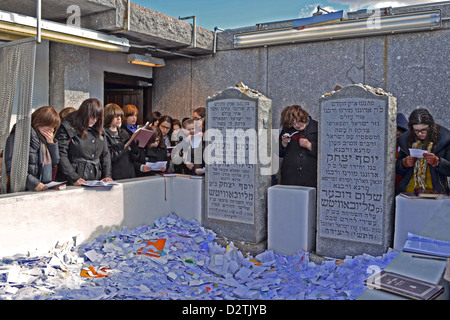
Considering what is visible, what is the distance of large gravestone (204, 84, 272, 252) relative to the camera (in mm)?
4895

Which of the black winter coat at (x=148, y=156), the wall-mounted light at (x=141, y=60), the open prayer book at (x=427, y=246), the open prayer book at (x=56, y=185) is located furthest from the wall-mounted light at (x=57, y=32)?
the open prayer book at (x=427, y=246)

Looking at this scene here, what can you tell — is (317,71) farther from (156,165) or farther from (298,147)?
(156,165)

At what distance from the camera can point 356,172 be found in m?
4.32

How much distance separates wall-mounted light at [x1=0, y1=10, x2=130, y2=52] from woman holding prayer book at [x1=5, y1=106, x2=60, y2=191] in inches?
63.8

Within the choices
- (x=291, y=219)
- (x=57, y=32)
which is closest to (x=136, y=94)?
(x=57, y=32)

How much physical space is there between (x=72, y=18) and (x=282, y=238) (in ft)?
15.4

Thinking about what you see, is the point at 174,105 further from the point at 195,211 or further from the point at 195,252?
the point at 195,252

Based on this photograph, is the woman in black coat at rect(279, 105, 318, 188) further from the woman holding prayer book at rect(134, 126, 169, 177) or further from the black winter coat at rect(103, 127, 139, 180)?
the black winter coat at rect(103, 127, 139, 180)

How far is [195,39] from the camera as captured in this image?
8172 mm

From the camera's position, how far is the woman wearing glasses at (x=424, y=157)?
13.9 feet

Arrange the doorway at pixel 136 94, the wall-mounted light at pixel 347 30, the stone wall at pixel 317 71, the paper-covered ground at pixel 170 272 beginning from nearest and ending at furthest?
1. the paper-covered ground at pixel 170 272
2. the wall-mounted light at pixel 347 30
3. the stone wall at pixel 317 71
4. the doorway at pixel 136 94

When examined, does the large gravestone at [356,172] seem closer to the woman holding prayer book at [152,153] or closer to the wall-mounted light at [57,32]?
the woman holding prayer book at [152,153]

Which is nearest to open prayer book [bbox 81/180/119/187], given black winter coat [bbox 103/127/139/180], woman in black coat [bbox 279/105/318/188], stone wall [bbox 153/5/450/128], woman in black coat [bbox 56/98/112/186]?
woman in black coat [bbox 56/98/112/186]

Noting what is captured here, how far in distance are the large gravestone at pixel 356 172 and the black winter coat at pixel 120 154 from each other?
237cm
